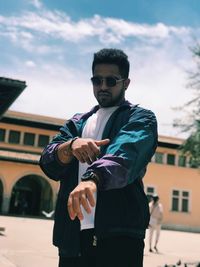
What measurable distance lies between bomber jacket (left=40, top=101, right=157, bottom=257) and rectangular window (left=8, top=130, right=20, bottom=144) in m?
33.2

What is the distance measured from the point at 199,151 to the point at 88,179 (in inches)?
552

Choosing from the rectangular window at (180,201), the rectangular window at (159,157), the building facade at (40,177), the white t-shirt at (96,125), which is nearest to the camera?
the white t-shirt at (96,125)

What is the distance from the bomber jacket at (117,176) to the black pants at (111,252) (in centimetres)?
3

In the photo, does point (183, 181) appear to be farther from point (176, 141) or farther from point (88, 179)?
point (88, 179)

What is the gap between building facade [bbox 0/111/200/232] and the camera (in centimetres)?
3325

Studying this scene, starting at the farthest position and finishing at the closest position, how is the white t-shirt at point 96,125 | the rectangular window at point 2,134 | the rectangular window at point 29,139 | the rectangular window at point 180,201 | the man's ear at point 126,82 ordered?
the rectangular window at point 180,201, the rectangular window at point 29,139, the rectangular window at point 2,134, the man's ear at point 126,82, the white t-shirt at point 96,125

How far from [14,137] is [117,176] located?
3381 centimetres

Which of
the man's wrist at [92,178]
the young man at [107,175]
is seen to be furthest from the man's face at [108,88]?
the man's wrist at [92,178]

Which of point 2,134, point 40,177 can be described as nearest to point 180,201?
point 40,177

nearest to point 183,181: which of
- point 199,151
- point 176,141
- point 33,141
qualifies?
point 176,141

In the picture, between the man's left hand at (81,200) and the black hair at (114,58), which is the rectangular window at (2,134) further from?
the man's left hand at (81,200)

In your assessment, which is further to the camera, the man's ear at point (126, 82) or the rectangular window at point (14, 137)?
the rectangular window at point (14, 137)

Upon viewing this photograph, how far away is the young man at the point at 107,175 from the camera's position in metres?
1.66

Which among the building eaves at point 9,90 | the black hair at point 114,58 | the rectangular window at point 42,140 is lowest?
the black hair at point 114,58
